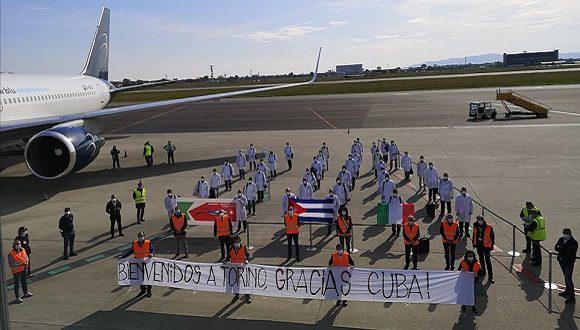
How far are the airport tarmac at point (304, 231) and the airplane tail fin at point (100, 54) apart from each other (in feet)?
18.0

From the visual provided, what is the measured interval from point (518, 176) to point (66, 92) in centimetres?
2398

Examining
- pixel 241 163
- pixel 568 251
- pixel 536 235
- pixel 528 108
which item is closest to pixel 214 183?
pixel 241 163

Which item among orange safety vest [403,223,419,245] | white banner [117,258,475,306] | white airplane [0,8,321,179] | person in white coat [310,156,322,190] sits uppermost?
white airplane [0,8,321,179]

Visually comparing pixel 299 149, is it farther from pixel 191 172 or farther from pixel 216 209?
pixel 216 209

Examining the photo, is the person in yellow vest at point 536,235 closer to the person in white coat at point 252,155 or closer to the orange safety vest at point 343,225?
the orange safety vest at point 343,225

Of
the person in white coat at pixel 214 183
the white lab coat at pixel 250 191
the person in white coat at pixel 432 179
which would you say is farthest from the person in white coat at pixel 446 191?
the person in white coat at pixel 214 183

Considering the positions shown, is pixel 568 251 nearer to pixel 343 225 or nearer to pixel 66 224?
pixel 343 225

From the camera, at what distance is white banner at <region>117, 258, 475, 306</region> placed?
9.66 metres

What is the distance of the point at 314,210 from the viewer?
15180 mm

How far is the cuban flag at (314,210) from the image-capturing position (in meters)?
14.9

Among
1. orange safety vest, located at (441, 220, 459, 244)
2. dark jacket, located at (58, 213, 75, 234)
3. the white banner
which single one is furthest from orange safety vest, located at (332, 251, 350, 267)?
dark jacket, located at (58, 213, 75, 234)

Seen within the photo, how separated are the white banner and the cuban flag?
455cm

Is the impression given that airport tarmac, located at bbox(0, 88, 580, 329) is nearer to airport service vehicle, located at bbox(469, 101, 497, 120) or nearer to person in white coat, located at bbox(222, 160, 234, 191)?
person in white coat, located at bbox(222, 160, 234, 191)

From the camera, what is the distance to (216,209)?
15.4 m
